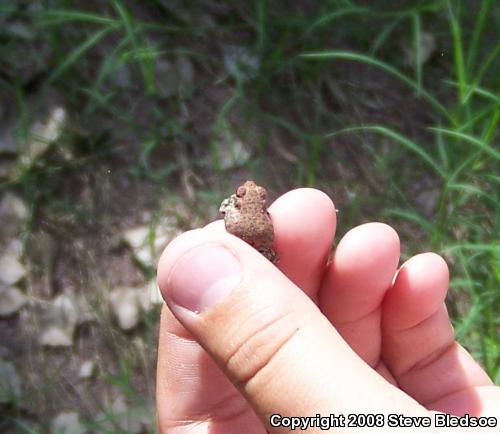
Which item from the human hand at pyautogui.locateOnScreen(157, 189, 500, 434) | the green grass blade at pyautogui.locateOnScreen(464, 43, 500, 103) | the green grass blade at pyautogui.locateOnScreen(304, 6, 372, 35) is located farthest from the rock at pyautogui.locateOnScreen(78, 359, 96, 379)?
the green grass blade at pyautogui.locateOnScreen(464, 43, 500, 103)

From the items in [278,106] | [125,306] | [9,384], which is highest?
[278,106]

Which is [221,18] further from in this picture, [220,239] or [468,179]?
[220,239]

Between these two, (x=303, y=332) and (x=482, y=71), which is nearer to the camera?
(x=303, y=332)

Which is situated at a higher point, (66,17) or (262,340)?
(66,17)

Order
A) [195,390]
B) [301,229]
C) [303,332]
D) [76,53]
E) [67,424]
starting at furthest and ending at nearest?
[76,53]
[67,424]
[195,390]
[301,229]
[303,332]

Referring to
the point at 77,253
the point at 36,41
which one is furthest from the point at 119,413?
the point at 36,41

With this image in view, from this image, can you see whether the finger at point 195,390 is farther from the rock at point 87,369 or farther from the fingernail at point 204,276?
the rock at point 87,369

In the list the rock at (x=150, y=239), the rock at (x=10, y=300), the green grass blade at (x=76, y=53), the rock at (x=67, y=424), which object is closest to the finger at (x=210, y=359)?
the rock at (x=67, y=424)

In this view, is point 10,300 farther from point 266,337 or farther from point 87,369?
point 266,337

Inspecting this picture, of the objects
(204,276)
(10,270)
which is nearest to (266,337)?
(204,276)
